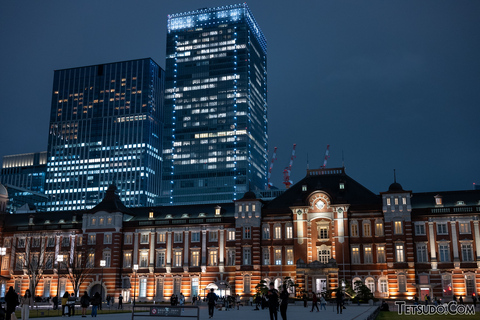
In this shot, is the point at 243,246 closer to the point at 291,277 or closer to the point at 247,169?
the point at 291,277

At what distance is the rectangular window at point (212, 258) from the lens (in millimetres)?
84312

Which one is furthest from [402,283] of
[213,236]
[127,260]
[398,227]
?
[127,260]

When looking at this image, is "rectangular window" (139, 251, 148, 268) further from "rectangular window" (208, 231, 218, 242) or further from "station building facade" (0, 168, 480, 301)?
"rectangular window" (208, 231, 218, 242)

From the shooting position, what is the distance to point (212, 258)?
84.5 metres

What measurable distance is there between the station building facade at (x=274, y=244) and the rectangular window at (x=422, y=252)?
7.6 inches

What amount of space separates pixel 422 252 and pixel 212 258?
3185 centimetres

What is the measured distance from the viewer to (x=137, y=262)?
286ft

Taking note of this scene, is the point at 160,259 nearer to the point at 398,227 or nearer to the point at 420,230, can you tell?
the point at 398,227

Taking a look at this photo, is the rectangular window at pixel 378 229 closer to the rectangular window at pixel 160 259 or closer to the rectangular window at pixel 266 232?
the rectangular window at pixel 266 232

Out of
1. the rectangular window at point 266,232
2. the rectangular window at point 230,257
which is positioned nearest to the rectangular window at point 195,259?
the rectangular window at point 230,257

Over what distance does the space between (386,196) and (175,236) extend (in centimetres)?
3421

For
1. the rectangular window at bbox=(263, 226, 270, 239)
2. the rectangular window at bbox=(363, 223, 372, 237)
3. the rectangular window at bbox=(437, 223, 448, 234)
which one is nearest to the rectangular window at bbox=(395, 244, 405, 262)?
the rectangular window at bbox=(363, 223, 372, 237)

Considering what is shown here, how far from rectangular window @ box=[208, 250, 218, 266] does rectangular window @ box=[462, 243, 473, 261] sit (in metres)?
36.7

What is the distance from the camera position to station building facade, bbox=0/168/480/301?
245 feet
